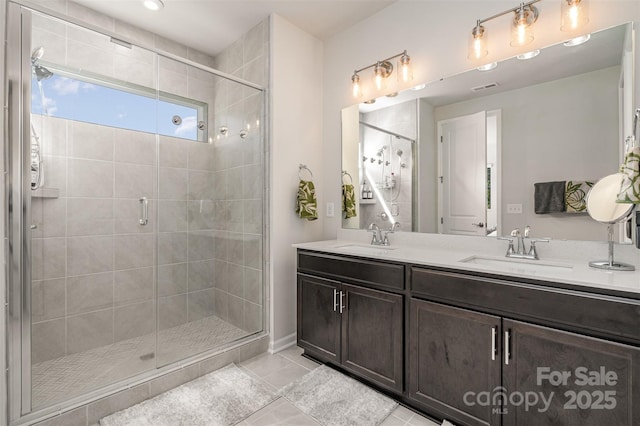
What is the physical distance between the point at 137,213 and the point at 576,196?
2.87 metres

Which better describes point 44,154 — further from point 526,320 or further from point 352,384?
point 526,320

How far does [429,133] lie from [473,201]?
59 cm

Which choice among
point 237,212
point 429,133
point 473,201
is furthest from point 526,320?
point 237,212

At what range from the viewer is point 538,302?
132cm

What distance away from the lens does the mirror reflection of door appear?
196 cm

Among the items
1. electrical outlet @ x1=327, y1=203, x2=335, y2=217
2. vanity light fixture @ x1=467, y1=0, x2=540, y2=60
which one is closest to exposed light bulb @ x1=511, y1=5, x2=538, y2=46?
vanity light fixture @ x1=467, y1=0, x2=540, y2=60

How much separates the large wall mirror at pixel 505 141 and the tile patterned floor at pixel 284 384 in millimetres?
1184

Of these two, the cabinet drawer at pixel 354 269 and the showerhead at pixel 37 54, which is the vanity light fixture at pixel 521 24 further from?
the showerhead at pixel 37 54

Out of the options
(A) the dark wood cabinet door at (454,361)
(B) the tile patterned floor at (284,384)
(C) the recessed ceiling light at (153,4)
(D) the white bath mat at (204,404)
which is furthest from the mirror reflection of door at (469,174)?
(C) the recessed ceiling light at (153,4)

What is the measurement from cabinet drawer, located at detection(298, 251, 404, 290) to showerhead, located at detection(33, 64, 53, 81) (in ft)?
6.31

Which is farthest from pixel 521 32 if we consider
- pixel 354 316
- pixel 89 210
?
pixel 89 210

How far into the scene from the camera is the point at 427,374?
164cm

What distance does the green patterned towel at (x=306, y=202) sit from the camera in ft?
8.54

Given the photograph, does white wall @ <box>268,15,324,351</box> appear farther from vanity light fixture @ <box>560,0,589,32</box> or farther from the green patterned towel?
vanity light fixture @ <box>560,0,589,32</box>
